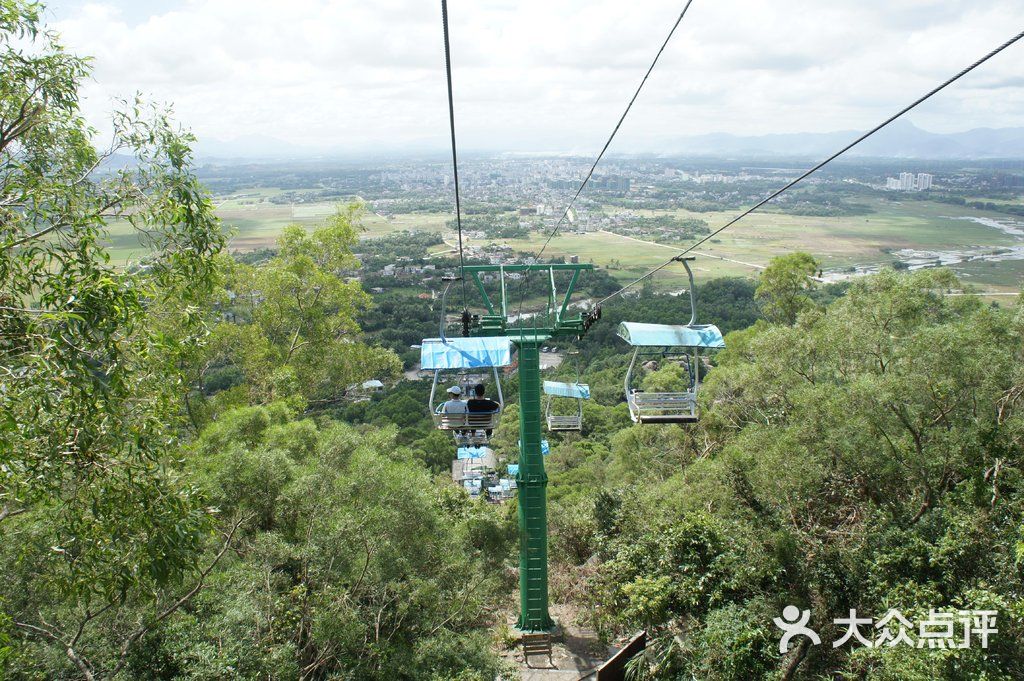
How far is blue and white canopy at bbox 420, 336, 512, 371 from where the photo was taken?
26.3 feet

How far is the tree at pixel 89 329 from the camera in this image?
3285 millimetres

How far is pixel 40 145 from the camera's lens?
4.44 metres

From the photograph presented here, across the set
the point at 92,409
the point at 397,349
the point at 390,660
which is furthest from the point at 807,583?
the point at 397,349

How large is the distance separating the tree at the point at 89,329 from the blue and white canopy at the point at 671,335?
4646 millimetres

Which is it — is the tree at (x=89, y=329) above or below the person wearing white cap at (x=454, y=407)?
above

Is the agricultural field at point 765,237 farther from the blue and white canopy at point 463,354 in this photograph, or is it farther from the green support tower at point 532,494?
the blue and white canopy at point 463,354

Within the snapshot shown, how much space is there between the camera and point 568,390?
33.3ft

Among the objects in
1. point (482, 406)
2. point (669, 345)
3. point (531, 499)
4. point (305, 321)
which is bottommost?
point (531, 499)

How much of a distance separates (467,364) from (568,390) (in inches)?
99.2

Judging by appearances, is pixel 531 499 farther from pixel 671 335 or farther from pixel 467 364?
pixel 671 335

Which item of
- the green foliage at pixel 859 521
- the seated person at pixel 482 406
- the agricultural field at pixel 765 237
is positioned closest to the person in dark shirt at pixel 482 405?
the seated person at pixel 482 406

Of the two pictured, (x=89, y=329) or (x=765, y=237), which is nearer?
(x=89, y=329)

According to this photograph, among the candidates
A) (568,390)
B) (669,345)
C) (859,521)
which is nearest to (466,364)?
(669,345)

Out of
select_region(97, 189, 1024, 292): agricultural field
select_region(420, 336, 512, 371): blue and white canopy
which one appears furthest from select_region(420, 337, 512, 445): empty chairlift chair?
select_region(97, 189, 1024, 292): agricultural field
